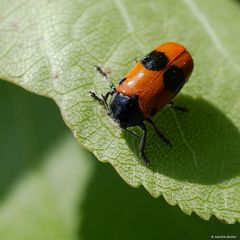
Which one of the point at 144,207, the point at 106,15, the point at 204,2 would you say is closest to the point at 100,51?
the point at 106,15

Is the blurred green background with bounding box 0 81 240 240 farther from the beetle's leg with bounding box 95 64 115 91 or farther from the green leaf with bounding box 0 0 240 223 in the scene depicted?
the beetle's leg with bounding box 95 64 115 91

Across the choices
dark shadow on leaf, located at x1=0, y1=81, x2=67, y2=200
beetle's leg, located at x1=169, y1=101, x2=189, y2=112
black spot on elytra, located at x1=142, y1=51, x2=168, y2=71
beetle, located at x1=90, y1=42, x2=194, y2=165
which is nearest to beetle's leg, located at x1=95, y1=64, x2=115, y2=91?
beetle, located at x1=90, y1=42, x2=194, y2=165

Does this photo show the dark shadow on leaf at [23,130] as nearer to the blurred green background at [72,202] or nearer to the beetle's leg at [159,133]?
the blurred green background at [72,202]

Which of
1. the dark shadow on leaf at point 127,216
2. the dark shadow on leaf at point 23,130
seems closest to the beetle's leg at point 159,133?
the dark shadow on leaf at point 127,216

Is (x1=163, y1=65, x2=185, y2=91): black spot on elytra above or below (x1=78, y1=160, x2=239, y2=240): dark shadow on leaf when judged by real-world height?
above

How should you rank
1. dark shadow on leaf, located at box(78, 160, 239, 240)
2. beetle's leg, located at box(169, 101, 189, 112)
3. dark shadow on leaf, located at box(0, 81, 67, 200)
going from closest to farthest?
beetle's leg, located at box(169, 101, 189, 112) < dark shadow on leaf, located at box(78, 160, 239, 240) < dark shadow on leaf, located at box(0, 81, 67, 200)

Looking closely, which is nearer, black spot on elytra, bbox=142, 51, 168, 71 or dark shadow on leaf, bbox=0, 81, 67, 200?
black spot on elytra, bbox=142, 51, 168, 71
